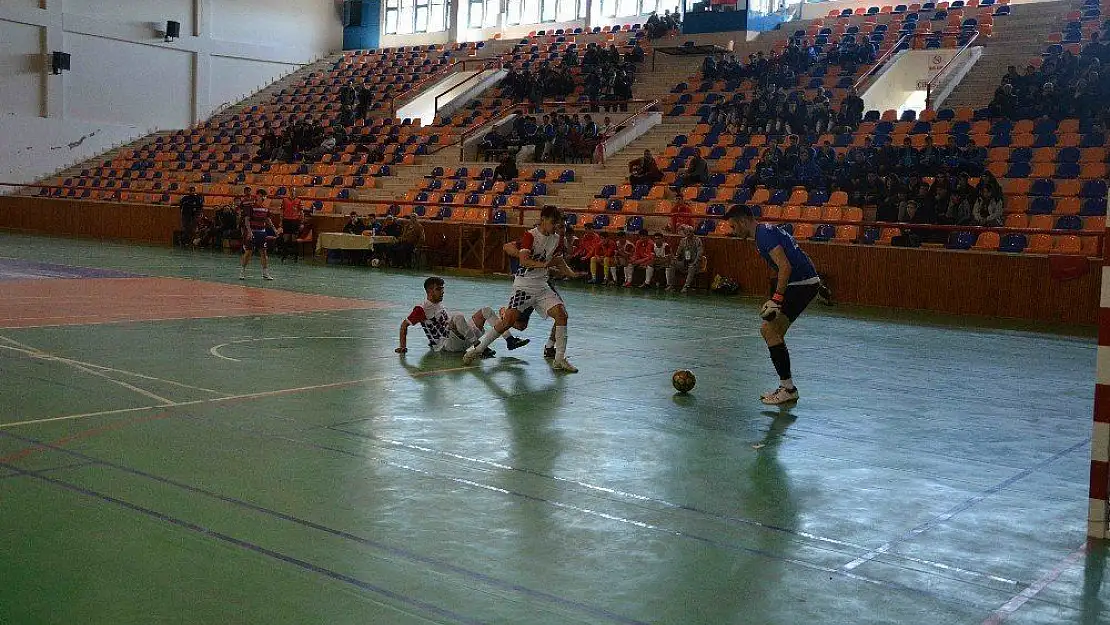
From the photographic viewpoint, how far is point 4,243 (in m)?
27.9

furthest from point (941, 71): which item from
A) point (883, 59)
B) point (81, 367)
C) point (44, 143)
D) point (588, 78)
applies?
point (44, 143)

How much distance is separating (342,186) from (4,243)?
31.2 feet

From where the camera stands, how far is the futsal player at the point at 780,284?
8727 mm

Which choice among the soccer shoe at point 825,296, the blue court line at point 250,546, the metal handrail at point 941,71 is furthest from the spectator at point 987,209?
the blue court line at point 250,546

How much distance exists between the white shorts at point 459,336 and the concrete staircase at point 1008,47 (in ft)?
65.9

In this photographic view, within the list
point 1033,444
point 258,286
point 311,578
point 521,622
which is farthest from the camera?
point 258,286

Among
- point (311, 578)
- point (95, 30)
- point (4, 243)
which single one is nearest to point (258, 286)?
point (4, 243)

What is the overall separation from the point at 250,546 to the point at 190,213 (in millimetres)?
28509

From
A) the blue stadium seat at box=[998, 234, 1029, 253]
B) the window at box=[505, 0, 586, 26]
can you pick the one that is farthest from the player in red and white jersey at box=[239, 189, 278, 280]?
the window at box=[505, 0, 586, 26]

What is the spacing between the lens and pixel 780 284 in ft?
28.6

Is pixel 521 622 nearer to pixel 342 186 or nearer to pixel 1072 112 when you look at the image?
pixel 1072 112

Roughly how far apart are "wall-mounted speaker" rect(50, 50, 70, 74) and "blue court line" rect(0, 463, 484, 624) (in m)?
38.4

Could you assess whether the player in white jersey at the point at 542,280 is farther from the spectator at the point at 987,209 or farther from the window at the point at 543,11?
the window at the point at 543,11

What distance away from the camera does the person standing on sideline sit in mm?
31453
